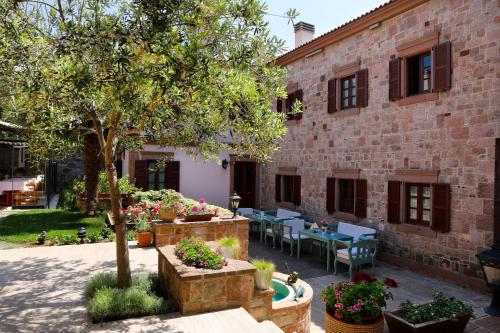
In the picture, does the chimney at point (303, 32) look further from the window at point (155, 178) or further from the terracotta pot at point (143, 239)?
the terracotta pot at point (143, 239)

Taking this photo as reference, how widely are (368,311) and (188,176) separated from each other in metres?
11.5

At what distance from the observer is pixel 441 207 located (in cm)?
883

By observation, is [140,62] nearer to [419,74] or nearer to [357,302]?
[357,302]

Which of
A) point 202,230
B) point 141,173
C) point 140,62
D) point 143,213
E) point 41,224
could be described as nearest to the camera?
point 140,62

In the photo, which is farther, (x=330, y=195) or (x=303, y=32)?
(x=303, y=32)

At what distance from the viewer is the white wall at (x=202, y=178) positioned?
15.5 metres

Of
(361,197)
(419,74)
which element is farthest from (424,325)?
(419,74)

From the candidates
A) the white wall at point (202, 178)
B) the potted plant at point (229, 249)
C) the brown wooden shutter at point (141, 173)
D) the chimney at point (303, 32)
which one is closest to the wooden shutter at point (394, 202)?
the potted plant at point (229, 249)

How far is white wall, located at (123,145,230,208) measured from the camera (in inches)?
609

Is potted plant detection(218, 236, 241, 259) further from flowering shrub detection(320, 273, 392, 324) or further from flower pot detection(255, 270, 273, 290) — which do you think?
flowering shrub detection(320, 273, 392, 324)

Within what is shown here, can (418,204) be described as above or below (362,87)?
below

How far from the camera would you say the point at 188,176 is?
15.6m

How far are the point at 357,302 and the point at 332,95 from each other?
335 inches

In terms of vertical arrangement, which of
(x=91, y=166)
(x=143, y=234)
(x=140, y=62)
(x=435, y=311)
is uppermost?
(x=140, y=62)
